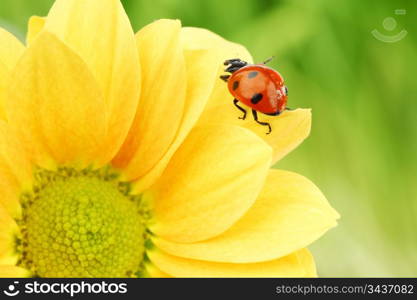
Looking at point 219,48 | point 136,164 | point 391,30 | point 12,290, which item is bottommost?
point 12,290

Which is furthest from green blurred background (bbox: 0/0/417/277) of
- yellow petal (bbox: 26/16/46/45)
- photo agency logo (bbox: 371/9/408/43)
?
yellow petal (bbox: 26/16/46/45)

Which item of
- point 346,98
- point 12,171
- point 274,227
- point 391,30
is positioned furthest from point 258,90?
point 346,98

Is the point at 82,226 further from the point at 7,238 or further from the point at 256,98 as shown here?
the point at 256,98

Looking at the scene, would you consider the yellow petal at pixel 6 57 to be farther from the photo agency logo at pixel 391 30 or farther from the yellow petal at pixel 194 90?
the photo agency logo at pixel 391 30

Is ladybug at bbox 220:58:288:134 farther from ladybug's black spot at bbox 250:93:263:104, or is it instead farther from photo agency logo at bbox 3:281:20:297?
Answer: photo agency logo at bbox 3:281:20:297

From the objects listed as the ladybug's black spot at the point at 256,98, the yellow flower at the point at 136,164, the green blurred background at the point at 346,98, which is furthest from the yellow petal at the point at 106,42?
the green blurred background at the point at 346,98

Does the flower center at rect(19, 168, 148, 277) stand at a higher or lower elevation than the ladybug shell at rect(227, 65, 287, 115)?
lower
